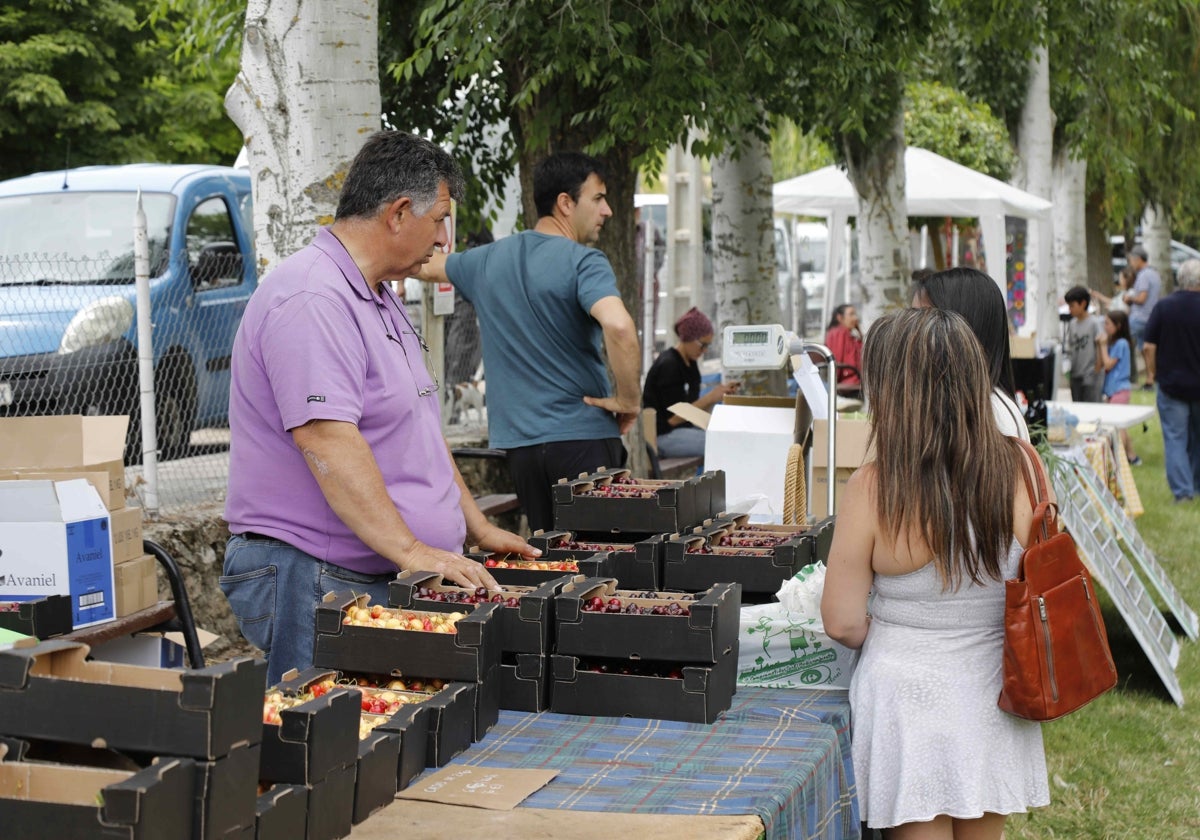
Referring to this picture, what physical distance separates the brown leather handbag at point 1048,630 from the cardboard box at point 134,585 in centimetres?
251

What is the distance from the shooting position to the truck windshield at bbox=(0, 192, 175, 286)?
7.91 metres

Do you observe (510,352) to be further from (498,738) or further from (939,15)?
(939,15)

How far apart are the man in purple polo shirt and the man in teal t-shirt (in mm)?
1735

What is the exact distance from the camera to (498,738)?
256 centimetres

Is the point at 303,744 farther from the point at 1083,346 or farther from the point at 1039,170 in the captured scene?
the point at 1039,170

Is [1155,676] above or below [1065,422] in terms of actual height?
below

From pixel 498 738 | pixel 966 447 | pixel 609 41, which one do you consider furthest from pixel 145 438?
pixel 966 447

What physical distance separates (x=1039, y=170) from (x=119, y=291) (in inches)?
531

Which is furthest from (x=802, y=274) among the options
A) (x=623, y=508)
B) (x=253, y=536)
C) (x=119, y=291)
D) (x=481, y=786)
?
(x=481, y=786)

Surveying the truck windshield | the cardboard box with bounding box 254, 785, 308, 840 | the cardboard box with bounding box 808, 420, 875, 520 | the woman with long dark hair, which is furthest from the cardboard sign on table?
the truck windshield

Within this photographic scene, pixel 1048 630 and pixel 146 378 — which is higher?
pixel 146 378

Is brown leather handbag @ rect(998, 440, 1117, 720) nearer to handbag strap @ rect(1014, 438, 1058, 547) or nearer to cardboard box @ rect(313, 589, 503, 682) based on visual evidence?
handbag strap @ rect(1014, 438, 1058, 547)

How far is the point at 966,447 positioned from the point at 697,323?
6514 millimetres

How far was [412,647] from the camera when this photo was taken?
252 cm
